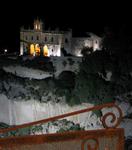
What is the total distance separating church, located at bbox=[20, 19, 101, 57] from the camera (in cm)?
1595

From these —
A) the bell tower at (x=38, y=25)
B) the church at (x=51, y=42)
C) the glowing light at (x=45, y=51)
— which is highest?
the bell tower at (x=38, y=25)

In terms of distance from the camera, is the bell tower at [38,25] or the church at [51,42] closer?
the church at [51,42]

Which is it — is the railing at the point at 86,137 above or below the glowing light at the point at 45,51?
above

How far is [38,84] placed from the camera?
14008 millimetres

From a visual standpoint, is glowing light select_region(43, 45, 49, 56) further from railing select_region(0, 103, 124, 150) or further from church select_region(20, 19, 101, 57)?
railing select_region(0, 103, 124, 150)

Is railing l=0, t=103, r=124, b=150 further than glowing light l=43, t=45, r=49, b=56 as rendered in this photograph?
No

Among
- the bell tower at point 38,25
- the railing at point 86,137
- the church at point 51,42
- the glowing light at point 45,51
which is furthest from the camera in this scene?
the bell tower at point 38,25

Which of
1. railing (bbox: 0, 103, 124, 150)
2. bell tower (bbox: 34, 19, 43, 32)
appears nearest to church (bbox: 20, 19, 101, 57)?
bell tower (bbox: 34, 19, 43, 32)

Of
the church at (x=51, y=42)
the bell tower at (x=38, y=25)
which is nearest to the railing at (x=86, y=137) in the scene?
the church at (x=51, y=42)

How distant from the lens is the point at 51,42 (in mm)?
16672

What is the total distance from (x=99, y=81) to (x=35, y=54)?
384 centimetres

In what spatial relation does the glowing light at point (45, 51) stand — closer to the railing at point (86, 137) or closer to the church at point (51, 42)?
the church at point (51, 42)

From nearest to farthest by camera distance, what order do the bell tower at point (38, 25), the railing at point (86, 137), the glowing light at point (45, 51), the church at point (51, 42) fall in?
the railing at point (86, 137)
the church at point (51, 42)
the glowing light at point (45, 51)
the bell tower at point (38, 25)

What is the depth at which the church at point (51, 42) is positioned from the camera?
15945 millimetres
